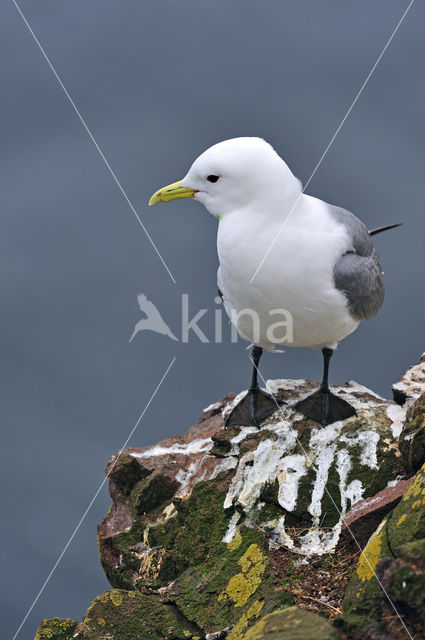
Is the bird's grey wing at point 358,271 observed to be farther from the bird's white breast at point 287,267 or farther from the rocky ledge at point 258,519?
the rocky ledge at point 258,519

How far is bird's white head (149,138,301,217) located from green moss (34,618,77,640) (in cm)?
306

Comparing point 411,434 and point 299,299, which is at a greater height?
point 299,299

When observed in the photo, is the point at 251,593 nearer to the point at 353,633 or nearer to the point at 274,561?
the point at 274,561

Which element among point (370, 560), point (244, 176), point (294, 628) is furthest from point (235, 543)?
point (244, 176)

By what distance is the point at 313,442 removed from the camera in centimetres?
667

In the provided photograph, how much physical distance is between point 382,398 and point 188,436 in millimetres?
1698

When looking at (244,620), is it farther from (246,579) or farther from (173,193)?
(173,193)

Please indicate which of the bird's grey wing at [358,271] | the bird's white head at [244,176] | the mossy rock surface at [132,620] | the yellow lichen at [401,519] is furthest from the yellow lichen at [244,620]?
the bird's white head at [244,176]

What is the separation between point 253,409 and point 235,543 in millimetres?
1516

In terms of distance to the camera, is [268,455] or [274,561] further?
[268,455]

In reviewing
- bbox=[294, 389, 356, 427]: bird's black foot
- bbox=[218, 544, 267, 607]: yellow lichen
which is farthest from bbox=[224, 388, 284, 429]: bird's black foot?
bbox=[218, 544, 267, 607]: yellow lichen

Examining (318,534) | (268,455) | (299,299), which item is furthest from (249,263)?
(318,534)

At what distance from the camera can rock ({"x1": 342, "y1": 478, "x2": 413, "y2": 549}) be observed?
5258mm

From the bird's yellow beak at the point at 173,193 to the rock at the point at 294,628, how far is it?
359 cm
